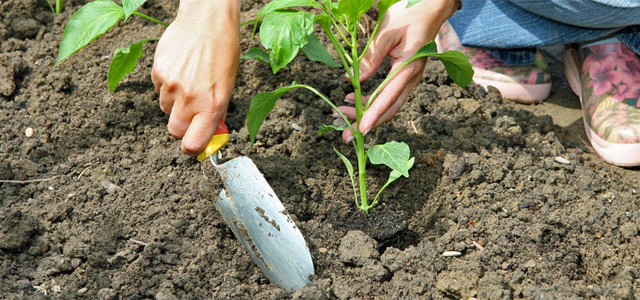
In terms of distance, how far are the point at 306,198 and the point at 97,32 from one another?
957 mm

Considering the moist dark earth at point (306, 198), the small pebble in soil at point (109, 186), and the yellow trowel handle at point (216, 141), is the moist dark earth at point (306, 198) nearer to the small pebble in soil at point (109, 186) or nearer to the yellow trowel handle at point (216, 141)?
the small pebble in soil at point (109, 186)

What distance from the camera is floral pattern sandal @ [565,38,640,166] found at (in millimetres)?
2520

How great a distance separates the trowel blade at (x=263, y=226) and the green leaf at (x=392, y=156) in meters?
0.34

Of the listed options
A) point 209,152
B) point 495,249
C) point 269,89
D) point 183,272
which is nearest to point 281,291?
point 183,272

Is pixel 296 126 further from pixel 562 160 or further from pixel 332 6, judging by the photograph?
pixel 562 160

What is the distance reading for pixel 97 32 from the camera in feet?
6.76

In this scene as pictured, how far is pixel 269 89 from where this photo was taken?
101 inches

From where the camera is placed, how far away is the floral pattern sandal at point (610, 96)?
8.27 feet

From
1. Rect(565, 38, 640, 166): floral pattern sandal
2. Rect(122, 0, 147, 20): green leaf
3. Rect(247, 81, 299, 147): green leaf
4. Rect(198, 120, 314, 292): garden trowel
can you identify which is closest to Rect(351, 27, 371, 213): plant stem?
Rect(247, 81, 299, 147): green leaf

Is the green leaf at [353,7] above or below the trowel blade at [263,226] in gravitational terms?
above

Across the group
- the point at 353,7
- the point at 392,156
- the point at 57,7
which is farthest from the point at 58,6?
the point at 392,156

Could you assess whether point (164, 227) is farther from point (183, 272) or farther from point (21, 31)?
point (21, 31)

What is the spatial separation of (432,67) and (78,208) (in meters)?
1.67

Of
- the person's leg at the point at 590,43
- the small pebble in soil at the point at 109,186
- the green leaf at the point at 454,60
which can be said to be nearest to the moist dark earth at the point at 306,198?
the small pebble in soil at the point at 109,186
